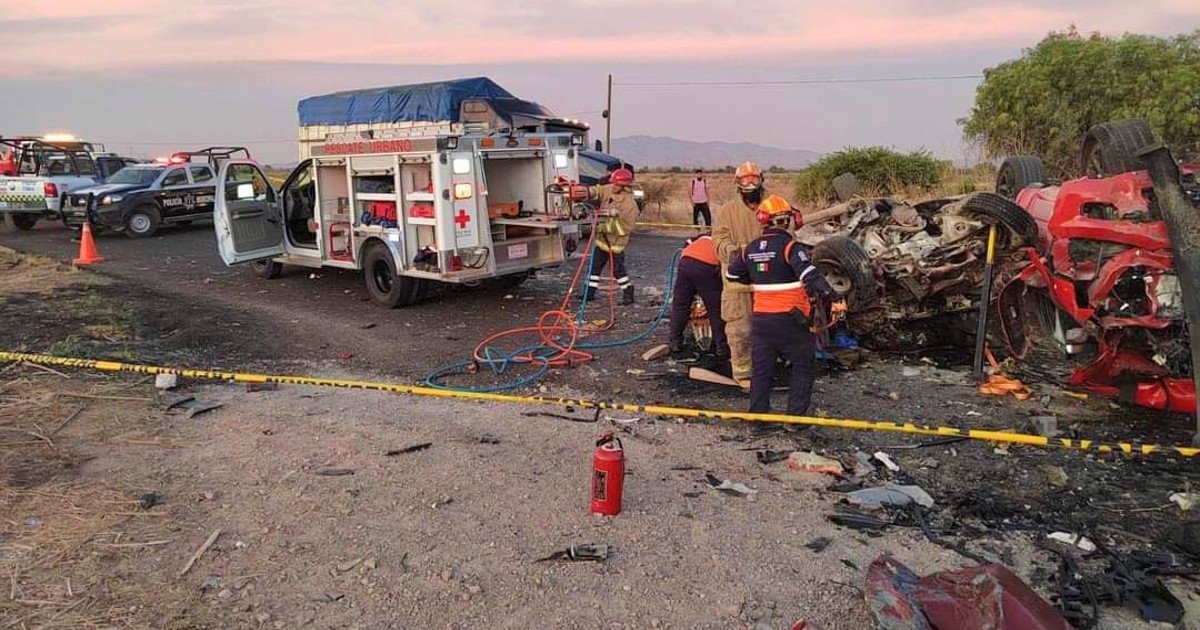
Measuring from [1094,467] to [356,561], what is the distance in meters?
4.03

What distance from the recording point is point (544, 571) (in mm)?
3635

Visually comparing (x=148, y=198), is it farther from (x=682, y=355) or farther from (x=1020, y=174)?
(x=1020, y=174)

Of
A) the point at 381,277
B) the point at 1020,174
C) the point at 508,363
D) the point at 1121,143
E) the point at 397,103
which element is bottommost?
the point at 508,363

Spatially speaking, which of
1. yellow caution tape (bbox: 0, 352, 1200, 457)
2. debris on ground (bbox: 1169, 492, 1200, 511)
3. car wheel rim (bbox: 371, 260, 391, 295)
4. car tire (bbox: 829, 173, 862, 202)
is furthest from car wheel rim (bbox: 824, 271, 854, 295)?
car wheel rim (bbox: 371, 260, 391, 295)

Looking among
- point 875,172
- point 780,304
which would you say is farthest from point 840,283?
point 875,172

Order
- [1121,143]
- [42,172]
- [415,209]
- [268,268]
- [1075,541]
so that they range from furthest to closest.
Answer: [42,172] → [268,268] → [415,209] → [1121,143] → [1075,541]

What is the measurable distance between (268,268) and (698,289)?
7.35 metres

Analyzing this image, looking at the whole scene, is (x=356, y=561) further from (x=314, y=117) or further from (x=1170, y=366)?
(x=314, y=117)

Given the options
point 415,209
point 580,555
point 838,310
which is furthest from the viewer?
point 415,209

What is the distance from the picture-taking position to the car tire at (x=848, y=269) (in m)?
6.73

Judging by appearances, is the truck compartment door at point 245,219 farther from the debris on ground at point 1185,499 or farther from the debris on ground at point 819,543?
the debris on ground at point 1185,499

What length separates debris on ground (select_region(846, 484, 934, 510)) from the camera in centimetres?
429

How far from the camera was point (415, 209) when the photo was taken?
920cm

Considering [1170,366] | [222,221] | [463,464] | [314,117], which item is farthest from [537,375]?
[314,117]
